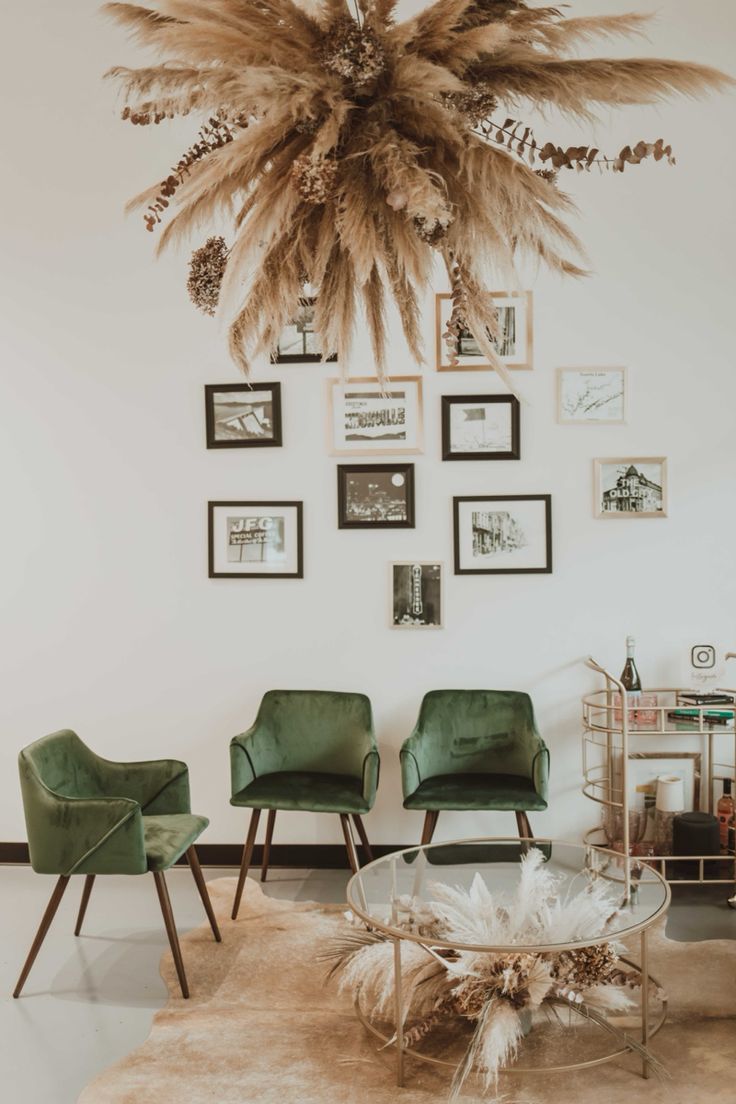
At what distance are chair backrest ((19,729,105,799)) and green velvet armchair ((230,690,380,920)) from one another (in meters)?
0.56

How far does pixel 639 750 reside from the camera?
4293 mm

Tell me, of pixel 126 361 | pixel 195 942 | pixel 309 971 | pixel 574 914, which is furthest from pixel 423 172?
pixel 126 361

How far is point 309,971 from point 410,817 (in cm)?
119

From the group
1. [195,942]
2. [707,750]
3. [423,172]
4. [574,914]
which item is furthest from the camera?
[707,750]

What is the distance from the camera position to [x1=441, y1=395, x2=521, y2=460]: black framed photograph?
429 cm

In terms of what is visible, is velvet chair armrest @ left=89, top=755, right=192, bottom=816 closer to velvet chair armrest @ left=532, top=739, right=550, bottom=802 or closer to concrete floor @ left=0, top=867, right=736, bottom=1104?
concrete floor @ left=0, top=867, right=736, bottom=1104

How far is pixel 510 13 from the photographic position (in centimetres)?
119

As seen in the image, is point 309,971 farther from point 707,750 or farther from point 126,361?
point 126,361

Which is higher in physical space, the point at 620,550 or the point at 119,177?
the point at 119,177

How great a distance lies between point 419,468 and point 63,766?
1.94 meters

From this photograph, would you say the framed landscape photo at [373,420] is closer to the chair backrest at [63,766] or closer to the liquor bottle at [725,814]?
the chair backrest at [63,766]

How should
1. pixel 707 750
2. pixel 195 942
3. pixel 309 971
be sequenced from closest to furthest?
1. pixel 309 971
2. pixel 195 942
3. pixel 707 750

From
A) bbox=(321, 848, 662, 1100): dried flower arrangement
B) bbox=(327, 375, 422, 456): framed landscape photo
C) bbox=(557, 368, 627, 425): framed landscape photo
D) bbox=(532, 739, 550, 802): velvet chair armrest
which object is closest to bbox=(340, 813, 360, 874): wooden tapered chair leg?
bbox=(532, 739, 550, 802): velvet chair armrest

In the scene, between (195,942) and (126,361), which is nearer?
(195,942)
